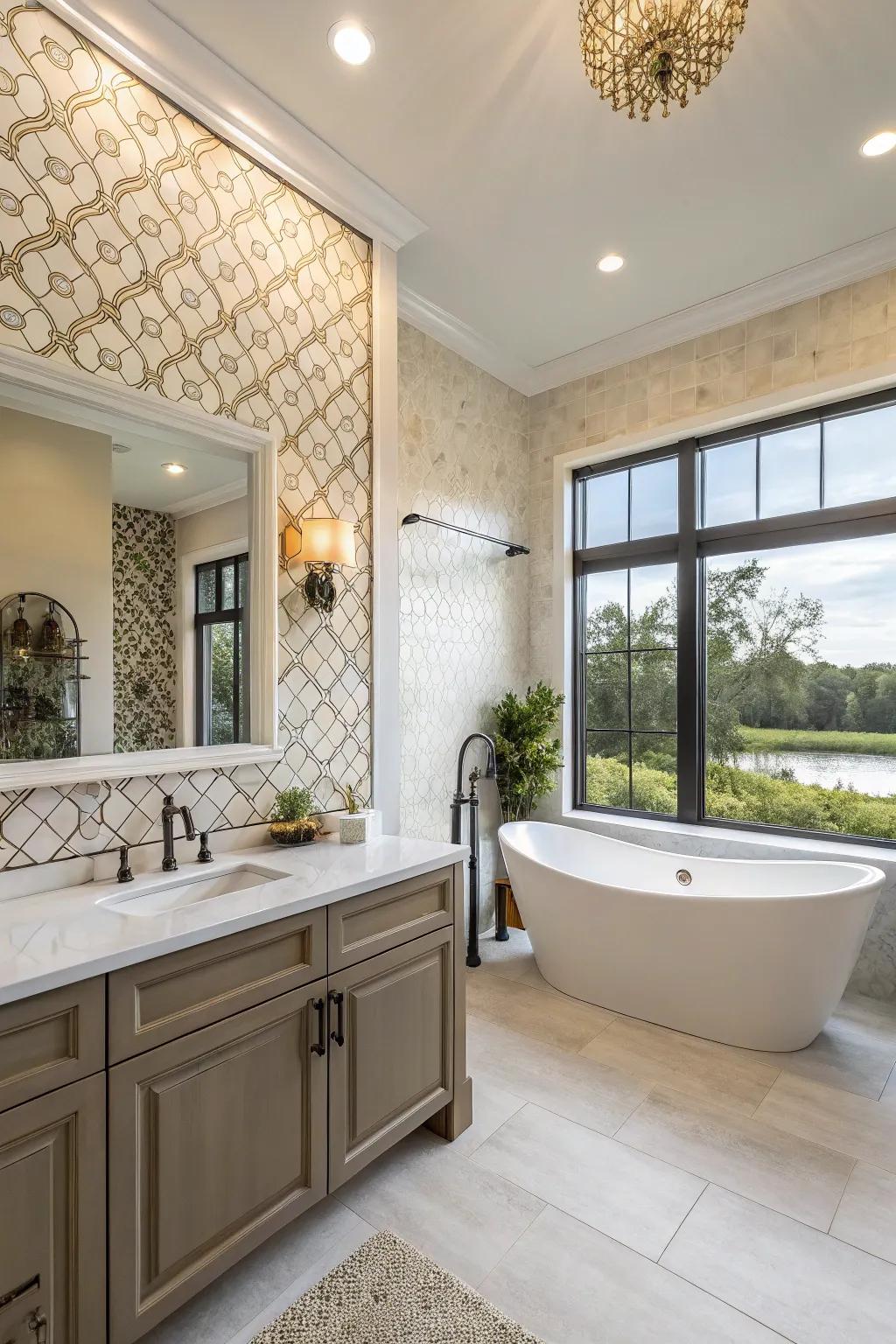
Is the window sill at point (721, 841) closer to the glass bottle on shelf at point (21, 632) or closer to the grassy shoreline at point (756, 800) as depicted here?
the grassy shoreline at point (756, 800)

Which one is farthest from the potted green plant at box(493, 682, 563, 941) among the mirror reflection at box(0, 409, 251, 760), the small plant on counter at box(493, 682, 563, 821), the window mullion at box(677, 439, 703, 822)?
the mirror reflection at box(0, 409, 251, 760)

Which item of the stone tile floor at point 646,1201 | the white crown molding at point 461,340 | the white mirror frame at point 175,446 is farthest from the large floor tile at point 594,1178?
the white crown molding at point 461,340

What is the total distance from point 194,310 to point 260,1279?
2.60 meters

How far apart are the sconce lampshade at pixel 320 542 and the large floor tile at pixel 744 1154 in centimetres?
207

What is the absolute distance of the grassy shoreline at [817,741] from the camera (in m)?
3.12

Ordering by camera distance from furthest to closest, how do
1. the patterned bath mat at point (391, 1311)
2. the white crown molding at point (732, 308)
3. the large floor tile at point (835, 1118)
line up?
1. the white crown molding at point (732, 308)
2. the large floor tile at point (835, 1118)
3. the patterned bath mat at point (391, 1311)

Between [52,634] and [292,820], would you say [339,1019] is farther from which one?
[52,634]

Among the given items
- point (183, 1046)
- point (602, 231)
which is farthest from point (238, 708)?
point (602, 231)

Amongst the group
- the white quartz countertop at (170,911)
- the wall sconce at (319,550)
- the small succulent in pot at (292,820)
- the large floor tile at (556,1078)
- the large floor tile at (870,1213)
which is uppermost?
the wall sconce at (319,550)

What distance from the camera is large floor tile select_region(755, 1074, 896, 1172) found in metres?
2.06

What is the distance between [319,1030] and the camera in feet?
5.56

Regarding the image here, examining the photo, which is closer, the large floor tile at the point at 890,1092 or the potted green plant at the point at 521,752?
the large floor tile at the point at 890,1092

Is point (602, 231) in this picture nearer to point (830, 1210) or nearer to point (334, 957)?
point (334, 957)

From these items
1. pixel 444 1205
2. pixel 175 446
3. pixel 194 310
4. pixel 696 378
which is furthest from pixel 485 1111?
pixel 696 378
